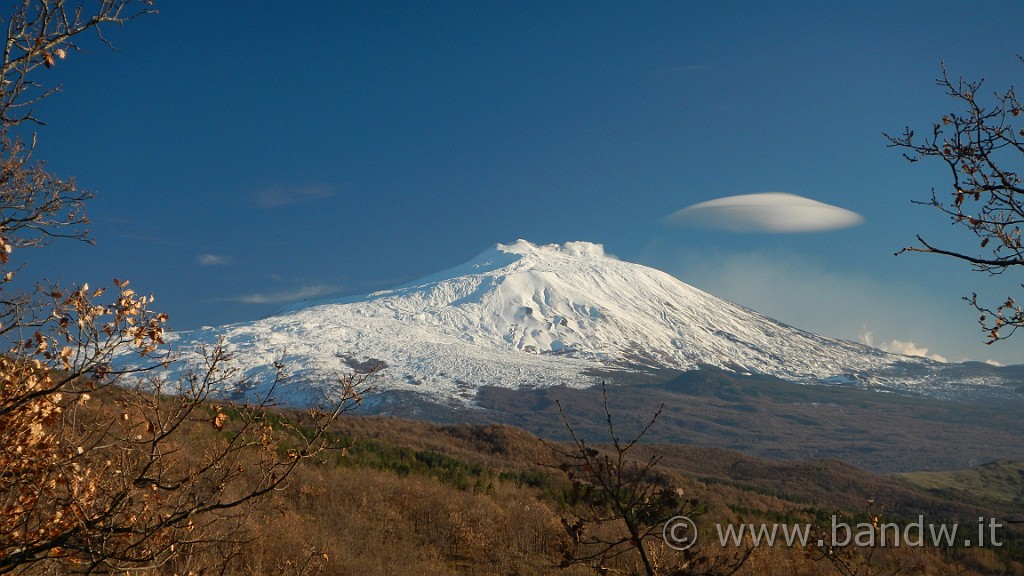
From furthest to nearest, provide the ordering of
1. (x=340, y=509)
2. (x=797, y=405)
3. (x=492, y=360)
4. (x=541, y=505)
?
(x=492, y=360)
(x=797, y=405)
(x=541, y=505)
(x=340, y=509)

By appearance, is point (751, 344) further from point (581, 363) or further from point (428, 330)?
point (428, 330)

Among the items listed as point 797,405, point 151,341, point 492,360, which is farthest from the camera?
point 492,360

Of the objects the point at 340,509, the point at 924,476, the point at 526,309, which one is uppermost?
the point at 526,309

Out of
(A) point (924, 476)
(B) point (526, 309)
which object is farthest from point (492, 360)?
(A) point (924, 476)

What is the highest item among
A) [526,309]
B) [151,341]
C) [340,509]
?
[526,309]

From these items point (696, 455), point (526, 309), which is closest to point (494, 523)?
point (696, 455)

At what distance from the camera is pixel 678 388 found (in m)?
144

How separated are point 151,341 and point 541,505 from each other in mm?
12441

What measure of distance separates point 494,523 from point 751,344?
630ft

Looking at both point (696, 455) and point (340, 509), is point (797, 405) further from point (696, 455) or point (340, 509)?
point (340, 509)

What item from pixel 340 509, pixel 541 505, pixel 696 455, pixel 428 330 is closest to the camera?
pixel 340 509

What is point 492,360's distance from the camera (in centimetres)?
15275

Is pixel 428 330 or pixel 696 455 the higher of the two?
pixel 428 330

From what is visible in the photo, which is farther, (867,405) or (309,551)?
(867,405)
